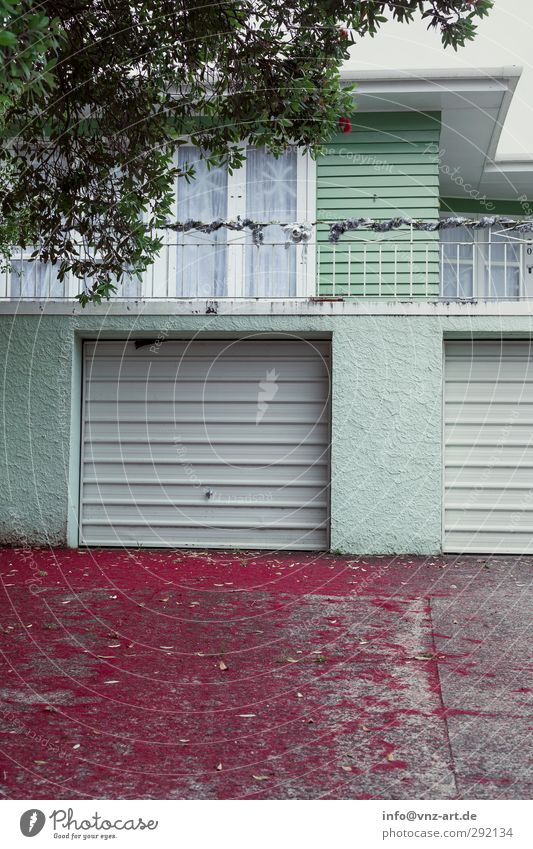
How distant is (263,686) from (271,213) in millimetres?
7887

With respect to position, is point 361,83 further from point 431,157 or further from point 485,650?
point 485,650

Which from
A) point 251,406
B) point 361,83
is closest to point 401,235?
point 361,83

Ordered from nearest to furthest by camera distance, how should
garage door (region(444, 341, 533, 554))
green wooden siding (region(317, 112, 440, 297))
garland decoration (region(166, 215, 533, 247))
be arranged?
garland decoration (region(166, 215, 533, 247)), garage door (region(444, 341, 533, 554)), green wooden siding (region(317, 112, 440, 297))

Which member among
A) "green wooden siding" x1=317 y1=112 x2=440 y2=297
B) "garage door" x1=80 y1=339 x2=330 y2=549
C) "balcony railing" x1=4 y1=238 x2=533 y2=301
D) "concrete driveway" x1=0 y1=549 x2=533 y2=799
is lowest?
"concrete driveway" x1=0 y1=549 x2=533 y2=799

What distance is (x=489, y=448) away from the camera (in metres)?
10.4

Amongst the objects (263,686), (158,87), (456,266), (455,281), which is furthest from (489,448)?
(263,686)

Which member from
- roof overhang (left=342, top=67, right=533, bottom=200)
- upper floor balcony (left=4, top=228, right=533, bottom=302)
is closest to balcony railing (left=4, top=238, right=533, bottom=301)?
upper floor balcony (left=4, top=228, right=533, bottom=302)

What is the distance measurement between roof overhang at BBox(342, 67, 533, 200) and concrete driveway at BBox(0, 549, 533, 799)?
6301 millimetres

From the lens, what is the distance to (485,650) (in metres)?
5.62

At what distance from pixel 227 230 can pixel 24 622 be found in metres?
6.74

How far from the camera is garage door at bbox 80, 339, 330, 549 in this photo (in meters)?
10.5

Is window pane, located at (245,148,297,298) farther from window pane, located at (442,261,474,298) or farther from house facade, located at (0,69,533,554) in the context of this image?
window pane, located at (442,261,474,298)

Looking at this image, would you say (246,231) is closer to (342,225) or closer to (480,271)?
(342,225)

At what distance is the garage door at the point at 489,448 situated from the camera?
10.3m
